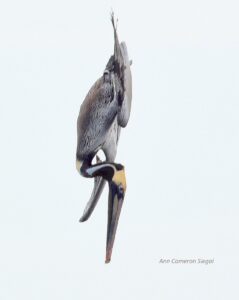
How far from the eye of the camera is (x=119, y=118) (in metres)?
4.97

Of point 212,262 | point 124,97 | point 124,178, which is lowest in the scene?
point 212,262

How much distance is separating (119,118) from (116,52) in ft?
0.90

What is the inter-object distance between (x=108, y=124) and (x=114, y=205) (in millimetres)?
339

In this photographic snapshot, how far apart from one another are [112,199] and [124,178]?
0.10 meters

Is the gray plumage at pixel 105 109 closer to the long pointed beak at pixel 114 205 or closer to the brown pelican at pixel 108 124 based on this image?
the brown pelican at pixel 108 124

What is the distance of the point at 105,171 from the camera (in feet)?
16.2

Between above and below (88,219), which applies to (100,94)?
above

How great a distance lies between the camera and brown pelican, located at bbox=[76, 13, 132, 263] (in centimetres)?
491

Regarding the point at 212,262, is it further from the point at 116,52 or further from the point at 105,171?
the point at 116,52

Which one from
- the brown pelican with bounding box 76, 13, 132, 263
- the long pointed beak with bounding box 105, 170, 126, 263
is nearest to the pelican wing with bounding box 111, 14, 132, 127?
the brown pelican with bounding box 76, 13, 132, 263

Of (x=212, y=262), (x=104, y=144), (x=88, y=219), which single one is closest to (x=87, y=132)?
Result: (x=104, y=144)

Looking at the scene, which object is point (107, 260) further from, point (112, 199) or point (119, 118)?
point (119, 118)

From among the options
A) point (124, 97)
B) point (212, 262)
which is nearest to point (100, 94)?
point (124, 97)

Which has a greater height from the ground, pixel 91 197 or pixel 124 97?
pixel 124 97
